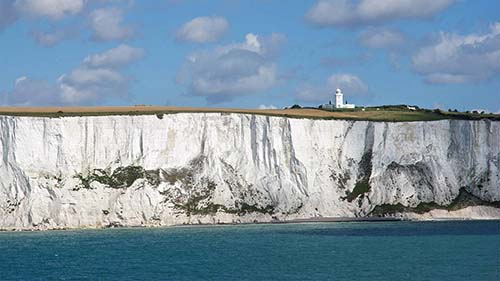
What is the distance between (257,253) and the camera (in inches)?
2057

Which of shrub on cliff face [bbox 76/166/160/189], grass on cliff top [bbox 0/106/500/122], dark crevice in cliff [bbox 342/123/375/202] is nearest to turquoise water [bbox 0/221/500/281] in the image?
shrub on cliff face [bbox 76/166/160/189]

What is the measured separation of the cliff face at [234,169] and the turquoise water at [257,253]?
3.05 meters

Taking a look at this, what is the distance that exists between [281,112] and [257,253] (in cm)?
3346

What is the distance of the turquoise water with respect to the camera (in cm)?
4359

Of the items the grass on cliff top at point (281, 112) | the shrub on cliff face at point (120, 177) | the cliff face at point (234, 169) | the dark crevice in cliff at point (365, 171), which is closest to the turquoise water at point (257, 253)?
the cliff face at point (234, 169)

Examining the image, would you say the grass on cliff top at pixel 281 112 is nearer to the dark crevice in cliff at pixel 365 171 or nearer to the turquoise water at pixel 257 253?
the dark crevice in cliff at pixel 365 171

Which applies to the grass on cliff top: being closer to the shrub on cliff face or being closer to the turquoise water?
the shrub on cliff face

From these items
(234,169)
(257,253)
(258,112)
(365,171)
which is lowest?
(257,253)

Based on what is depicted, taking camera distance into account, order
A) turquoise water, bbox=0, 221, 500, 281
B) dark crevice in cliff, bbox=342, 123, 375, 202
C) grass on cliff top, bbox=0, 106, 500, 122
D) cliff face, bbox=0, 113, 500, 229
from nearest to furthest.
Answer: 1. turquoise water, bbox=0, 221, 500, 281
2. cliff face, bbox=0, 113, 500, 229
3. grass on cliff top, bbox=0, 106, 500, 122
4. dark crevice in cliff, bbox=342, 123, 375, 202

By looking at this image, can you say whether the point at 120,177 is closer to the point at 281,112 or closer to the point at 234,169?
the point at 234,169

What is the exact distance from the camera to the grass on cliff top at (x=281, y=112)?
76.8 meters

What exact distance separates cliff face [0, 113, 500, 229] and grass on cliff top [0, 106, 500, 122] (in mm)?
1028

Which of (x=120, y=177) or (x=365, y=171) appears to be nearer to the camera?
(x=120, y=177)

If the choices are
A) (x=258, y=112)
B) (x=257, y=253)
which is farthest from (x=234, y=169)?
(x=257, y=253)
